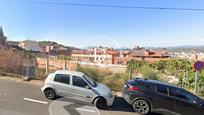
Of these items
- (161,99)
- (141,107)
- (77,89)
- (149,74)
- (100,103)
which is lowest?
(141,107)

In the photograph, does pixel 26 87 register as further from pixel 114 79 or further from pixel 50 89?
pixel 114 79

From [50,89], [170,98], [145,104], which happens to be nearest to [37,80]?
[50,89]

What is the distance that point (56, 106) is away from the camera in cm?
896

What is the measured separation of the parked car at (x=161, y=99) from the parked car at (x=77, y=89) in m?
1.12


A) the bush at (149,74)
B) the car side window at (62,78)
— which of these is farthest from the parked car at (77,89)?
the bush at (149,74)

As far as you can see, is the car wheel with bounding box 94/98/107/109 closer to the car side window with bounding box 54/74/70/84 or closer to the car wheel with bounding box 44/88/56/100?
the car side window with bounding box 54/74/70/84

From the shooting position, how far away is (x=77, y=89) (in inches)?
388

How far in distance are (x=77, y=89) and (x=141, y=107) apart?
2.97m

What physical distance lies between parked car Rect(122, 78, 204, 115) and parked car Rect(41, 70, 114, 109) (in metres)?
1.12

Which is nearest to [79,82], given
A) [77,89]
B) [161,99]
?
[77,89]

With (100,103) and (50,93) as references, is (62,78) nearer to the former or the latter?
(50,93)

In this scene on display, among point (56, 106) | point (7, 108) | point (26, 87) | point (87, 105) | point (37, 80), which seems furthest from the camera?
point (37, 80)

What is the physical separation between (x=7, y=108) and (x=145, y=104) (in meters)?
5.54

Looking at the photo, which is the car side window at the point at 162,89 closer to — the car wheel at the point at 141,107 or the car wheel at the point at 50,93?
the car wheel at the point at 141,107
